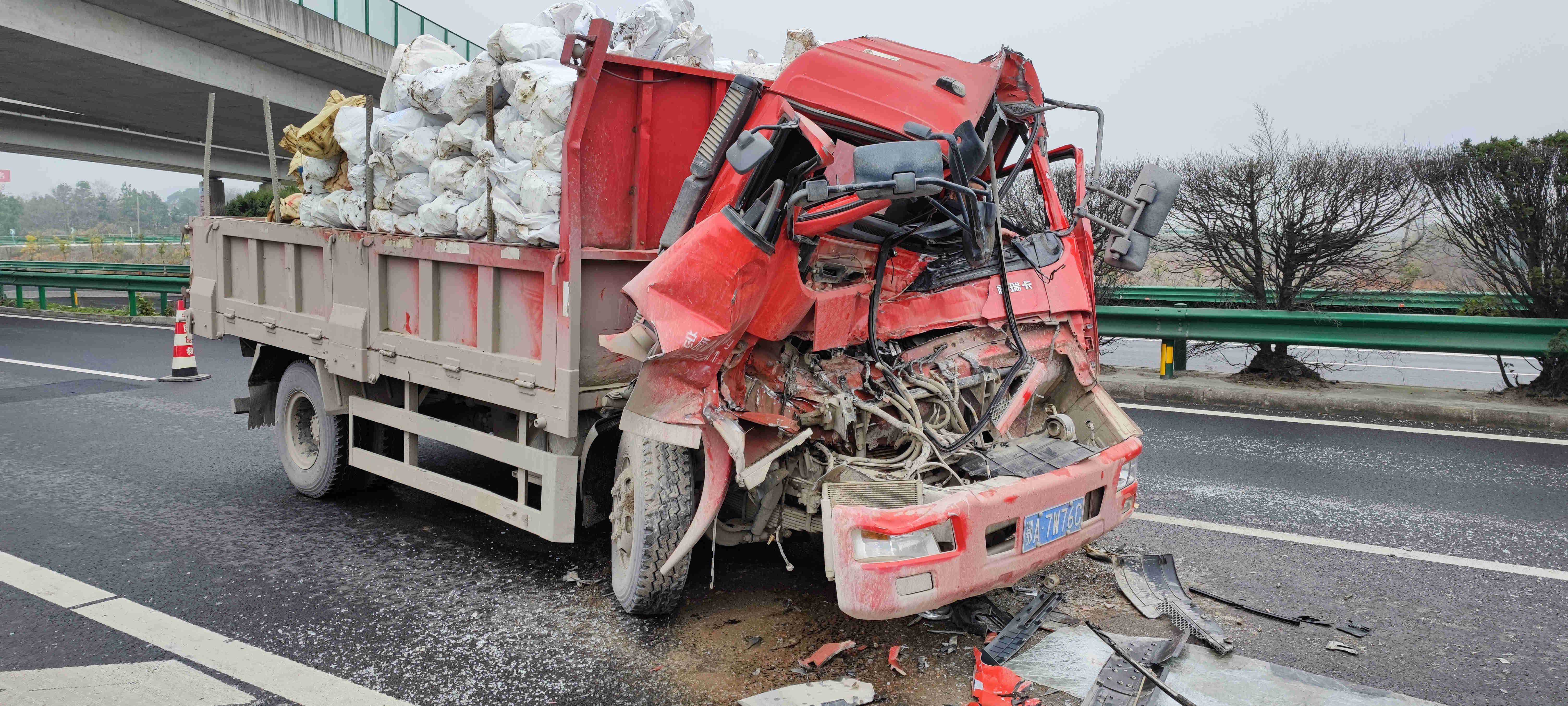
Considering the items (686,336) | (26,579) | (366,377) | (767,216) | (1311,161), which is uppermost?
(1311,161)

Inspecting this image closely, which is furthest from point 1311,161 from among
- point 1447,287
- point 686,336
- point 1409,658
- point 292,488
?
point 292,488

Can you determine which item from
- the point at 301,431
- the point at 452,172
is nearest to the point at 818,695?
the point at 452,172

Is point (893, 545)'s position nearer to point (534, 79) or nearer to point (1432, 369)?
A: point (534, 79)

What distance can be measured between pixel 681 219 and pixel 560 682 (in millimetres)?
1733

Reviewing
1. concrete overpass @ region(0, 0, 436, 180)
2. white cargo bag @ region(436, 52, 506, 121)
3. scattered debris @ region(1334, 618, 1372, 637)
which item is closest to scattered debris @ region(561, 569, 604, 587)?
white cargo bag @ region(436, 52, 506, 121)

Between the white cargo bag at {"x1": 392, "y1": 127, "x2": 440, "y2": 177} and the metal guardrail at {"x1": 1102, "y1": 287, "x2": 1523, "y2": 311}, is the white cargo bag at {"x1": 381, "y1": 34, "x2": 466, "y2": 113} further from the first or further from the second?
the metal guardrail at {"x1": 1102, "y1": 287, "x2": 1523, "y2": 311}

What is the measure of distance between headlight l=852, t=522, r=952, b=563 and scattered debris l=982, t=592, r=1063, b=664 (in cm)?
58

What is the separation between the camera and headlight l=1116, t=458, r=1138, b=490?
12.2 feet

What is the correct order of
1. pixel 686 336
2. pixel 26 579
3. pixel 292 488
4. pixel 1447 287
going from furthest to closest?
pixel 1447 287, pixel 292 488, pixel 26 579, pixel 686 336

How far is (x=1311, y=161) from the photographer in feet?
30.8

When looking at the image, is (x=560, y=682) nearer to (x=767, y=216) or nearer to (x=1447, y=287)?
(x=767, y=216)

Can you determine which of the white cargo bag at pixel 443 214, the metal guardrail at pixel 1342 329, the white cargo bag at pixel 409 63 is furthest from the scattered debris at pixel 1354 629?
the metal guardrail at pixel 1342 329

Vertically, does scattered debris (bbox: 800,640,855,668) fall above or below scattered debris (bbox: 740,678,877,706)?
above

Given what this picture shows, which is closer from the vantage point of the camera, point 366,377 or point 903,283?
point 903,283
